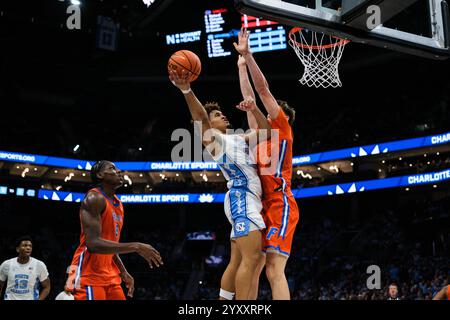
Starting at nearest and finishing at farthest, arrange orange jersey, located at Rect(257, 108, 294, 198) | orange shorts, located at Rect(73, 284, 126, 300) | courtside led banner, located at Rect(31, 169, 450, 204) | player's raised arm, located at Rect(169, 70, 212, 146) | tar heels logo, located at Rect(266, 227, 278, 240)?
1. orange shorts, located at Rect(73, 284, 126, 300)
2. tar heels logo, located at Rect(266, 227, 278, 240)
3. player's raised arm, located at Rect(169, 70, 212, 146)
4. orange jersey, located at Rect(257, 108, 294, 198)
5. courtside led banner, located at Rect(31, 169, 450, 204)

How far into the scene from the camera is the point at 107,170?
169 inches

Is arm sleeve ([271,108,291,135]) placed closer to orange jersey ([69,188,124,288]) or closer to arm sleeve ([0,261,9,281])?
orange jersey ([69,188,124,288])

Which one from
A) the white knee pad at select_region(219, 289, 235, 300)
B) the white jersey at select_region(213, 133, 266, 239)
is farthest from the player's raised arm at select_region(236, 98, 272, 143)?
the white knee pad at select_region(219, 289, 235, 300)

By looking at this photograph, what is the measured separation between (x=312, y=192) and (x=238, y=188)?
1821cm

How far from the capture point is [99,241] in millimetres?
3852

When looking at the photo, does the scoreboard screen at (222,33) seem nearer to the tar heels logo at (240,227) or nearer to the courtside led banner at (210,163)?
the courtside led banner at (210,163)

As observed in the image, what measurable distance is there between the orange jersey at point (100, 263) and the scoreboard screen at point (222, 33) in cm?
1669

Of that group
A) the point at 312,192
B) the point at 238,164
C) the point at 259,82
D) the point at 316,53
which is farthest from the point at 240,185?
the point at 312,192

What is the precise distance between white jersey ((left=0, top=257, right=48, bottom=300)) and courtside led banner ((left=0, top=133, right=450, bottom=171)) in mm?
15390

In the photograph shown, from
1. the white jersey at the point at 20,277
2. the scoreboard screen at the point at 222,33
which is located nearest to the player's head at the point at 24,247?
the white jersey at the point at 20,277

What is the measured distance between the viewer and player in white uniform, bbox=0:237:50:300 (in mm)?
6449

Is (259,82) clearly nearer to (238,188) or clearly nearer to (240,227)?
(238,188)
